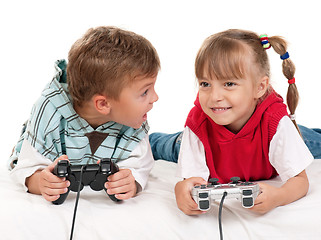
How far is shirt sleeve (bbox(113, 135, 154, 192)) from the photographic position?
59.5 inches

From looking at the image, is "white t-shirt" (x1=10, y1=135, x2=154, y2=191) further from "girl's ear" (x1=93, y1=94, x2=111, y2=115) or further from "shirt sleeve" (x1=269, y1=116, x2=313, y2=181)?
"shirt sleeve" (x1=269, y1=116, x2=313, y2=181)

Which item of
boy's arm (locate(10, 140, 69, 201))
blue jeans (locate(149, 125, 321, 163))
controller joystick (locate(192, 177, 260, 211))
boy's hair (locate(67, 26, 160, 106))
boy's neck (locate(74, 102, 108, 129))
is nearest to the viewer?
controller joystick (locate(192, 177, 260, 211))

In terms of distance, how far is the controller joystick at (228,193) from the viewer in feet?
3.92

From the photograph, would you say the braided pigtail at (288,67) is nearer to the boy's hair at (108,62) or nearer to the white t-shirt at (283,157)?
the white t-shirt at (283,157)

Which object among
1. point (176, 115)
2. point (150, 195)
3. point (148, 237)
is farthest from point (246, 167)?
point (176, 115)

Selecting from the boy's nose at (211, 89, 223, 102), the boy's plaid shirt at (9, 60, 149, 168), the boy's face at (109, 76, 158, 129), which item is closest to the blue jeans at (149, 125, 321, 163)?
the boy's plaid shirt at (9, 60, 149, 168)

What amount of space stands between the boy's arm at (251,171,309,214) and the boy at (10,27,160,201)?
344 millimetres

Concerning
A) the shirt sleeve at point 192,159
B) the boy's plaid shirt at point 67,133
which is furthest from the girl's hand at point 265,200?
the boy's plaid shirt at point 67,133

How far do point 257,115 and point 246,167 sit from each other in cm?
17

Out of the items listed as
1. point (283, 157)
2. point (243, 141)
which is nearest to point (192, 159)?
point (243, 141)

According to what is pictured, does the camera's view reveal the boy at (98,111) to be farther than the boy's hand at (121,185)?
Yes

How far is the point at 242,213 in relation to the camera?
1.31 meters

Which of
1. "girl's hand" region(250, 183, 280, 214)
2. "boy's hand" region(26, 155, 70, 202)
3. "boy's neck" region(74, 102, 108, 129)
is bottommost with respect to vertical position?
"girl's hand" region(250, 183, 280, 214)

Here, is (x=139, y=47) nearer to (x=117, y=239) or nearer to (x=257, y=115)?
(x=257, y=115)
